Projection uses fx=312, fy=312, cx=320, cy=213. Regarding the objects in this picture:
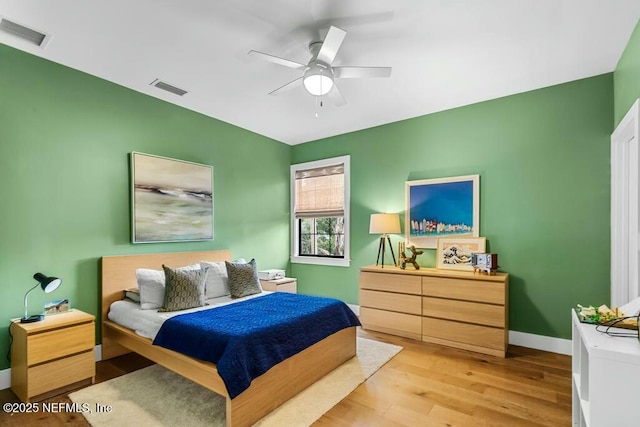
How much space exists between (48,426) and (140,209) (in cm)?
194

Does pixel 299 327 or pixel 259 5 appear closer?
pixel 259 5

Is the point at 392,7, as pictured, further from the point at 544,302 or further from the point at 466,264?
the point at 544,302

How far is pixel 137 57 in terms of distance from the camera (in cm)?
276

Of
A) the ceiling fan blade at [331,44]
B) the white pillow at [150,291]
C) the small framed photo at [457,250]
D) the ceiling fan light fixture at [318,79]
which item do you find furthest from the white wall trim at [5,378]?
the small framed photo at [457,250]

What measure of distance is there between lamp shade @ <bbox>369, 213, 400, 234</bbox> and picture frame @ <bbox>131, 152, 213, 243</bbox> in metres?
2.14

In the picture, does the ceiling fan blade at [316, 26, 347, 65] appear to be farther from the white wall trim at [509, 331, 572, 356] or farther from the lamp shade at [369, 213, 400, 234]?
the white wall trim at [509, 331, 572, 356]

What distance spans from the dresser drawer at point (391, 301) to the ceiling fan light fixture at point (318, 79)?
2.47 meters

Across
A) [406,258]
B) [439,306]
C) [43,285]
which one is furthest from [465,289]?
[43,285]

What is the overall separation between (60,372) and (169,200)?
1840 millimetres

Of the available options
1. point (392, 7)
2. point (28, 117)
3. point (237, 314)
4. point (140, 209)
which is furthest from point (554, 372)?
point (28, 117)

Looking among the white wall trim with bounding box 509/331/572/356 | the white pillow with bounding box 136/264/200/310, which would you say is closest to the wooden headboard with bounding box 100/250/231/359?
the white pillow with bounding box 136/264/200/310

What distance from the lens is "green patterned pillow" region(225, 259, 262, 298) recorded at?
3.39 m

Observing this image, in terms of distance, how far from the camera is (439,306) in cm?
345

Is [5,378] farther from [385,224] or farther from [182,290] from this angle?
[385,224]
